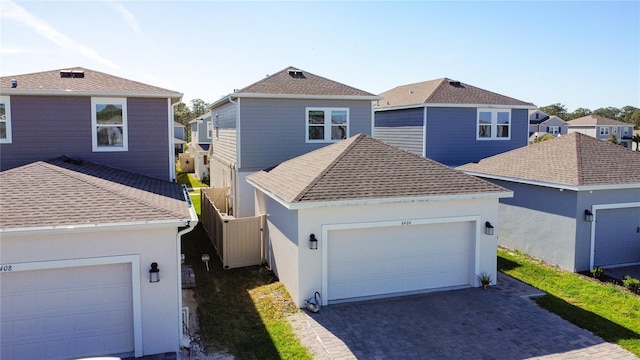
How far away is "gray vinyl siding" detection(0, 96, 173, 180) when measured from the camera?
12.3 metres

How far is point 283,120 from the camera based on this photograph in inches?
674

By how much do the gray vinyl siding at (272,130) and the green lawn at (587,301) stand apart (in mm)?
8420

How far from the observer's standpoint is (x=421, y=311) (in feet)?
32.9

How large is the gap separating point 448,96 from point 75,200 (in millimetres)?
17033

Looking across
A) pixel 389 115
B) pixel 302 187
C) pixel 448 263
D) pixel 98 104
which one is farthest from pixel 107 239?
pixel 389 115

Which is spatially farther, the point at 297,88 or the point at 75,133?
the point at 297,88

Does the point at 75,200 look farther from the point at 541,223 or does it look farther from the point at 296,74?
the point at 541,223

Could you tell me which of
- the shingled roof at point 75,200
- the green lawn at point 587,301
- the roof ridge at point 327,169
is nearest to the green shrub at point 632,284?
the green lawn at point 587,301

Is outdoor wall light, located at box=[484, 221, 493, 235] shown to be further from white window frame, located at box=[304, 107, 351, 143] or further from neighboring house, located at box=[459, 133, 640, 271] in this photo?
white window frame, located at box=[304, 107, 351, 143]

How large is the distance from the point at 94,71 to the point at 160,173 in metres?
4.27

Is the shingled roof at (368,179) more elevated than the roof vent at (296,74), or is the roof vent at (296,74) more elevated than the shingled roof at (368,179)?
the roof vent at (296,74)

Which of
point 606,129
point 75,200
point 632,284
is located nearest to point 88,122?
point 75,200

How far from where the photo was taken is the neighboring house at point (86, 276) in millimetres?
7645

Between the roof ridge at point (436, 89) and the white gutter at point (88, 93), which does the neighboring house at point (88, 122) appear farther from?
the roof ridge at point (436, 89)
